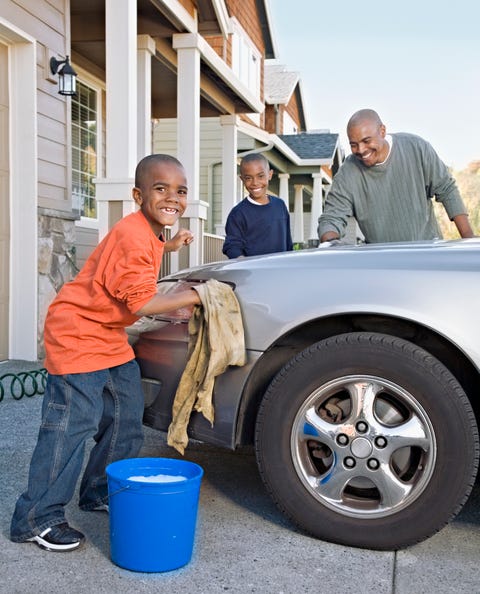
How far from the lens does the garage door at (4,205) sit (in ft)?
21.3

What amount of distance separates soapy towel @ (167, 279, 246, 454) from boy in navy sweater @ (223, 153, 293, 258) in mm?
2082

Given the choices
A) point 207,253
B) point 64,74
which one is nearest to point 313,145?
point 207,253

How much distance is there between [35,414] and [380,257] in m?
2.90

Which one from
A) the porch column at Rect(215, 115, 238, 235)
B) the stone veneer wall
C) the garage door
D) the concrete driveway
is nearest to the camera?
the concrete driveway

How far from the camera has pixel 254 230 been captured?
5.04 m

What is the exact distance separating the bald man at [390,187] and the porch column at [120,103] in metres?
2.71

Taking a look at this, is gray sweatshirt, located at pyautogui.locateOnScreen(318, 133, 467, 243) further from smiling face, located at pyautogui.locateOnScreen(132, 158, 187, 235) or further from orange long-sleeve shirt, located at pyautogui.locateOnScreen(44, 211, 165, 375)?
orange long-sleeve shirt, located at pyautogui.locateOnScreen(44, 211, 165, 375)

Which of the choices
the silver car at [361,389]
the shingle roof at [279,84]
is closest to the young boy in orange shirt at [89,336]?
the silver car at [361,389]

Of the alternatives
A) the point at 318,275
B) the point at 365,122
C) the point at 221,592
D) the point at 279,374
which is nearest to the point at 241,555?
the point at 221,592

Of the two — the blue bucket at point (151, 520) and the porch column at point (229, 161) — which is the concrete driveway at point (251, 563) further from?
the porch column at point (229, 161)

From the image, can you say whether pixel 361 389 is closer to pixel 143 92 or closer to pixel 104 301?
pixel 104 301

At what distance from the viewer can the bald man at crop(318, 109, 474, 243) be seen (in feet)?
13.3

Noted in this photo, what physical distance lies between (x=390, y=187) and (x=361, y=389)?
5.52ft

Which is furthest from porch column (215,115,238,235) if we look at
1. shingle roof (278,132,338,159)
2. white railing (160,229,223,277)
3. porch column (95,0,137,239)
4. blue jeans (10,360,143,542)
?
blue jeans (10,360,143,542)
